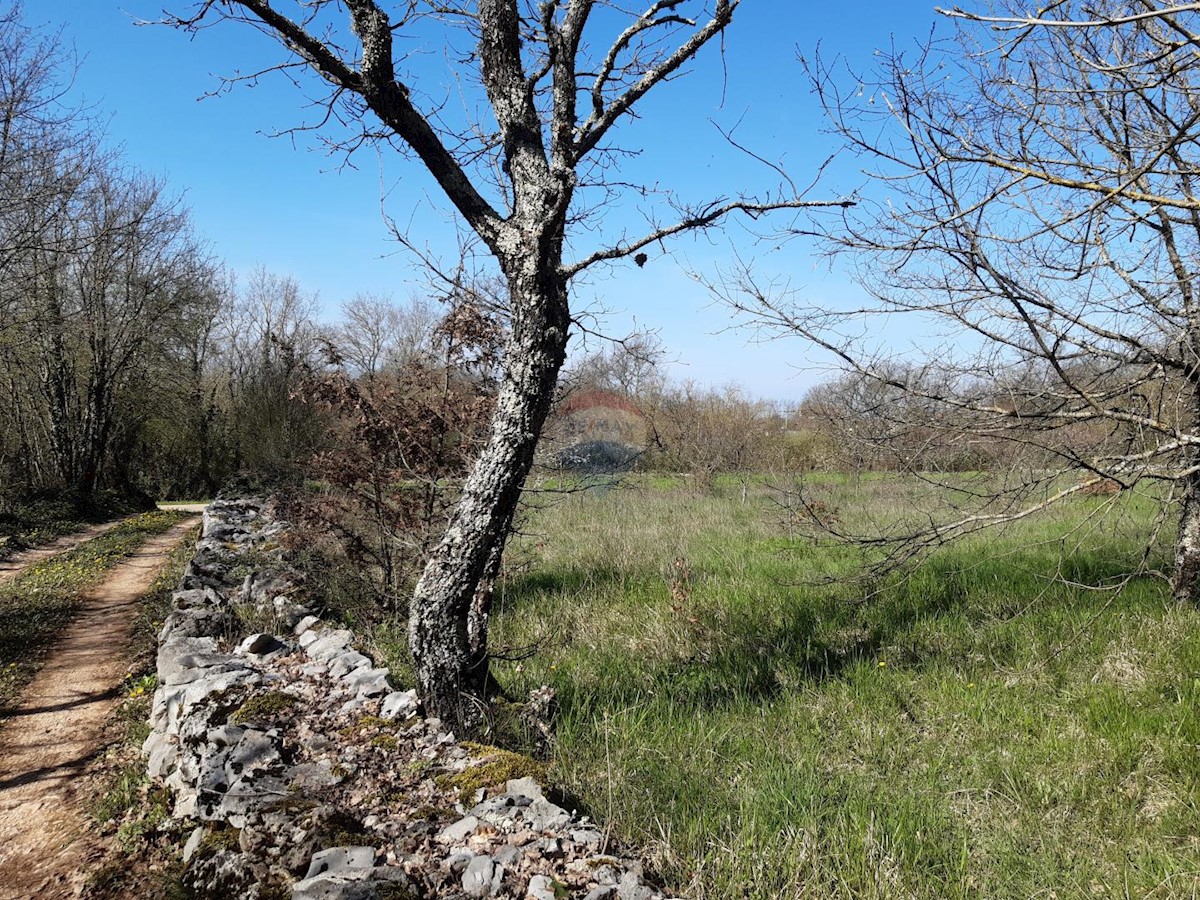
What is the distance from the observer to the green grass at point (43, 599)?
6491 mm

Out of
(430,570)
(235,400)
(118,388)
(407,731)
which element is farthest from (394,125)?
(235,400)

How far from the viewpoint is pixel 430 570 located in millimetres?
4160

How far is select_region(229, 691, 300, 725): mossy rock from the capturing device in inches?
160

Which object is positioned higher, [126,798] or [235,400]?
[235,400]

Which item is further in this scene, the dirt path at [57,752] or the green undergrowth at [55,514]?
the green undergrowth at [55,514]

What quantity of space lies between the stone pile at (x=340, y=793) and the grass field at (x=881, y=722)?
0.43 metres

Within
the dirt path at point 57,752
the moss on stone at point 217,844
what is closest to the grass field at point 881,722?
the moss on stone at point 217,844

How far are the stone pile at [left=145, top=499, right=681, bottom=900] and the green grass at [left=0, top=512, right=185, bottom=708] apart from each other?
7.11ft

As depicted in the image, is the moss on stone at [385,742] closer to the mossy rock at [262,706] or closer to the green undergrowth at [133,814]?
the mossy rock at [262,706]

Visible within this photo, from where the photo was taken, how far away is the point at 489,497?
4.09 meters

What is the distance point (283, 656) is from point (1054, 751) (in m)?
5.00

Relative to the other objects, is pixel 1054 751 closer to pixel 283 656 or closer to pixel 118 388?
pixel 283 656

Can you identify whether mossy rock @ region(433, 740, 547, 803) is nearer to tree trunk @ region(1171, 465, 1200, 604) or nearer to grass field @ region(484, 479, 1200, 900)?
grass field @ region(484, 479, 1200, 900)

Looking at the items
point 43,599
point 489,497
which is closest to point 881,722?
point 489,497
